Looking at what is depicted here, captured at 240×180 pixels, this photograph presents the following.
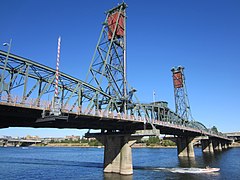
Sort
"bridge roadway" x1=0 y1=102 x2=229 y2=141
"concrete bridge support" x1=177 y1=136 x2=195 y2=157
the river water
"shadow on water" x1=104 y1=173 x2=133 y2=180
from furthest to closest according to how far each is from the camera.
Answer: "concrete bridge support" x1=177 y1=136 x2=195 y2=157 < the river water < "shadow on water" x1=104 y1=173 x2=133 y2=180 < "bridge roadway" x1=0 y1=102 x2=229 y2=141

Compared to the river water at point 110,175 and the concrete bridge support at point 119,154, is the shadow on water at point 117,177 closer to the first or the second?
the river water at point 110,175

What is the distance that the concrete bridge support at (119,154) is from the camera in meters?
51.0

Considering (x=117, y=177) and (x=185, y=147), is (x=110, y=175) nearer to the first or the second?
(x=117, y=177)

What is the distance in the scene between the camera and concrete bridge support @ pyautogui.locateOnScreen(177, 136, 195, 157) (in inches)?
4208

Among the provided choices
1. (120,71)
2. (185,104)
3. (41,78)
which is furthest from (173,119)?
(41,78)

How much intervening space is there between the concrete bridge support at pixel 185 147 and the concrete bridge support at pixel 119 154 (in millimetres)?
62236

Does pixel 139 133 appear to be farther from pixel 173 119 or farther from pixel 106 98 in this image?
pixel 173 119

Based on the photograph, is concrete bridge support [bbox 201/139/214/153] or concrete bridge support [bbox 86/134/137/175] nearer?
concrete bridge support [bbox 86/134/137/175]

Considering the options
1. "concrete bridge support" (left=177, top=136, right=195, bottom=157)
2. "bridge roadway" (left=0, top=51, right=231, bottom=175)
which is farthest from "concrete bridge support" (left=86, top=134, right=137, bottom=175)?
"concrete bridge support" (left=177, top=136, right=195, bottom=157)

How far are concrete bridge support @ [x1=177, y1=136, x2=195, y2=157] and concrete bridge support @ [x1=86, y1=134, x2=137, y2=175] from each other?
62236mm

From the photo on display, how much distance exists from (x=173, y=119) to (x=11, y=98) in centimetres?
8595

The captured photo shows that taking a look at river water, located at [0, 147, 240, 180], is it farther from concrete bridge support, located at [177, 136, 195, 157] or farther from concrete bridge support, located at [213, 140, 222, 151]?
concrete bridge support, located at [213, 140, 222, 151]

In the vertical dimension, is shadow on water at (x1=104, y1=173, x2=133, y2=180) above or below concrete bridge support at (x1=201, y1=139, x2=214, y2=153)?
below

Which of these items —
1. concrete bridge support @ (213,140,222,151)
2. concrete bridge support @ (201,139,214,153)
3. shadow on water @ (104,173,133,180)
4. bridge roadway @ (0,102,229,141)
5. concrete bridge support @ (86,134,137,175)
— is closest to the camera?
bridge roadway @ (0,102,229,141)
